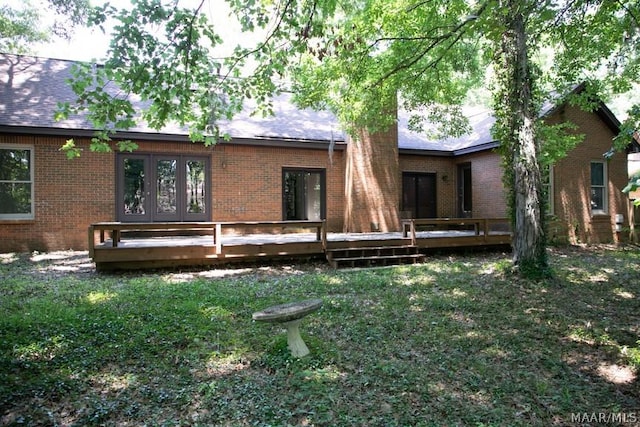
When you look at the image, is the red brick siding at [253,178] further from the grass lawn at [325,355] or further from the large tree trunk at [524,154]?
the large tree trunk at [524,154]

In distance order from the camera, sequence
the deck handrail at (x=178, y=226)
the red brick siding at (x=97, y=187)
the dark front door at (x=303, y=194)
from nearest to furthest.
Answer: the deck handrail at (x=178, y=226), the red brick siding at (x=97, y=187), the dark front door at (x=303, y=194)

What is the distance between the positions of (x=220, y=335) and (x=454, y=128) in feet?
33.2

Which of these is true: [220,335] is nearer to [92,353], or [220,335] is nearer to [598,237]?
[92,353]

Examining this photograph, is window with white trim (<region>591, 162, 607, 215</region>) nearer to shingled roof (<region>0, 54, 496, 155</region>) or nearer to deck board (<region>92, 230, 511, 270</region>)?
shingled roof (<region>0, 54, 496, 155</region>)

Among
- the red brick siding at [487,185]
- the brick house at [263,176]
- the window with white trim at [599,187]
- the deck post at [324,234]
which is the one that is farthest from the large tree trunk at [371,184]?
the window with white trim at [599,187]

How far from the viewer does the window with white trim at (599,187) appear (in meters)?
14.7

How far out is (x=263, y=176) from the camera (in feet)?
42.5

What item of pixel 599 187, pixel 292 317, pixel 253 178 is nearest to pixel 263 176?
pixel 253 178

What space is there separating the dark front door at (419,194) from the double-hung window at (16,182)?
1111 centimetres

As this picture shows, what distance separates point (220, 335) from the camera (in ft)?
15.5

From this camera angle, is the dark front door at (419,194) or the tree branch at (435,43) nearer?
the tree branch at (435,43)


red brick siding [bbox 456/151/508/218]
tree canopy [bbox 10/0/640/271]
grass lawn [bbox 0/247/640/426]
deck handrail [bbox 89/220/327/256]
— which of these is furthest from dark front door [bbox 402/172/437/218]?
grass lawn [bbox 0/247/640/426]

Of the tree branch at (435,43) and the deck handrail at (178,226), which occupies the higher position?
the tree branch at (435,43)

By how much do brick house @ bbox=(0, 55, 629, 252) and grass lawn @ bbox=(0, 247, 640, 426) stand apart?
461 cm
